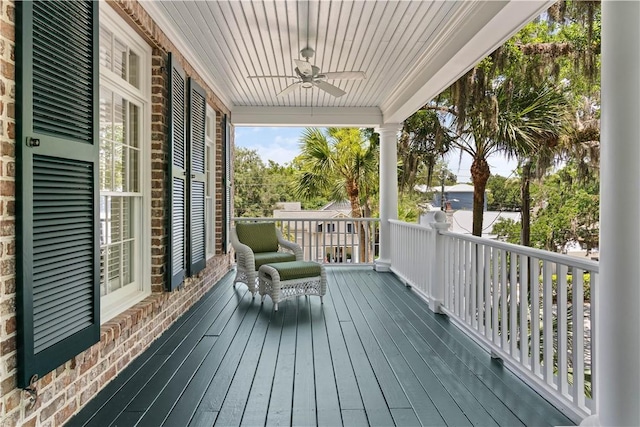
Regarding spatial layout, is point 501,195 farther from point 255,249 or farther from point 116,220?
point 116,220

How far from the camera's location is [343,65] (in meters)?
4.57

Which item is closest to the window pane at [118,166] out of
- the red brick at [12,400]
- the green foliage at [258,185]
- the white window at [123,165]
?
the white window at [123,165]

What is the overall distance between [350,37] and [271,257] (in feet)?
8.83

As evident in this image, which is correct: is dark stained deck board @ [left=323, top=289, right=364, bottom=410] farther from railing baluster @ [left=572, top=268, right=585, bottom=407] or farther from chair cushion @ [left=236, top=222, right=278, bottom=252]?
chair cushion @ [left=236, top=222, right=278, bottom=252]

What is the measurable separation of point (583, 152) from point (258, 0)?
718cm

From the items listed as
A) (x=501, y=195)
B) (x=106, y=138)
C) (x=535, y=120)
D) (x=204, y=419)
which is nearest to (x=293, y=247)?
(x=106, y=138)

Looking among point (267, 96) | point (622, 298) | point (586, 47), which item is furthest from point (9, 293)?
point (586, 47)

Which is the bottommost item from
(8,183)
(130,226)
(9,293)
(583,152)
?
(9,293)

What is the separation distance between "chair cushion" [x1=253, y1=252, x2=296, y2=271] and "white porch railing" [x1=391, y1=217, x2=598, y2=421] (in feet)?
5.33

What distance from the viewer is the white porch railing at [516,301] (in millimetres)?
2000

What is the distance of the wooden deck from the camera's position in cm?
207

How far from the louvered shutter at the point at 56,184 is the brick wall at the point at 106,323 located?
0.04 metres

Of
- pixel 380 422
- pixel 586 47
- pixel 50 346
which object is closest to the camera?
pixel 50 346

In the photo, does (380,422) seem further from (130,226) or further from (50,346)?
(130,226)
